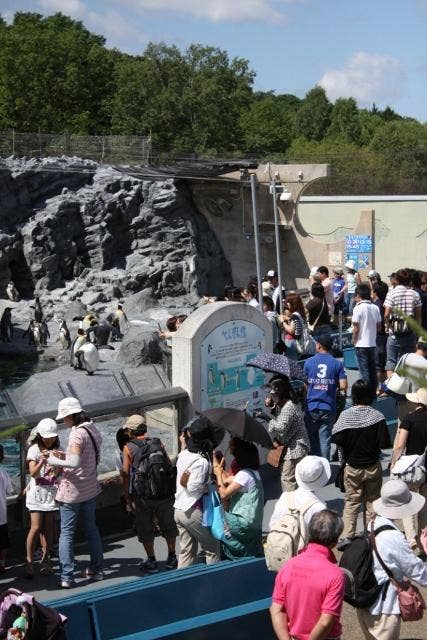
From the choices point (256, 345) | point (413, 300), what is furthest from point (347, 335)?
point (256, 345)

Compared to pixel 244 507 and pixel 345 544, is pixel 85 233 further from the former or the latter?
pixel 345 544

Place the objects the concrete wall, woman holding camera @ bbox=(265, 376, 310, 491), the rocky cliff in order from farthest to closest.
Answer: the rocky cliff → the concrete wall → woman holding camera @ bbox=(265, 376, 310, 491)

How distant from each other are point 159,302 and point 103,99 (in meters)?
37.4

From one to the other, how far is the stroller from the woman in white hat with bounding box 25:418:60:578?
10.3ft

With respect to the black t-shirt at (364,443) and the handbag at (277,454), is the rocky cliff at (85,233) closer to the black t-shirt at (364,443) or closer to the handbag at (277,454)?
the handbag at (277,454)

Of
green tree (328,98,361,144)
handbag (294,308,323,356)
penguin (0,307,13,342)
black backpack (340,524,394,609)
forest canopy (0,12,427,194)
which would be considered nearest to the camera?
black backpack (340,524,394,609)

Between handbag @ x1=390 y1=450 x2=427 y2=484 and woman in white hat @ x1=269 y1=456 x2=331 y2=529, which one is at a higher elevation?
woman in white hat @ x1=269 y1=456 x2=331 y2=529

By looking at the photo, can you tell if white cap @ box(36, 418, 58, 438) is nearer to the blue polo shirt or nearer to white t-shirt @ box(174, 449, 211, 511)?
white t-shirt @ box(174, 449, 211, 511)

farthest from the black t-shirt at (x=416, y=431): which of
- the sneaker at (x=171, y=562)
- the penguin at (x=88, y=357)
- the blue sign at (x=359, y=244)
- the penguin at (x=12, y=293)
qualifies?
the penguin at (x=12, y=293)

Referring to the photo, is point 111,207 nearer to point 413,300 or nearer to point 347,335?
point 347,335

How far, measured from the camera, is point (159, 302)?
38812 mm

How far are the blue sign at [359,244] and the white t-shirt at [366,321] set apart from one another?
1871 cm

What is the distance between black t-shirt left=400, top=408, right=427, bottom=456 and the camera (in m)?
7.67

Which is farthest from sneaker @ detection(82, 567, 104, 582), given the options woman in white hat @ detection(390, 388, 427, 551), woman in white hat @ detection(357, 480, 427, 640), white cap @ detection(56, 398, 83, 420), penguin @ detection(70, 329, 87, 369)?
penguin @ detection(70, 329, 87, 369)
